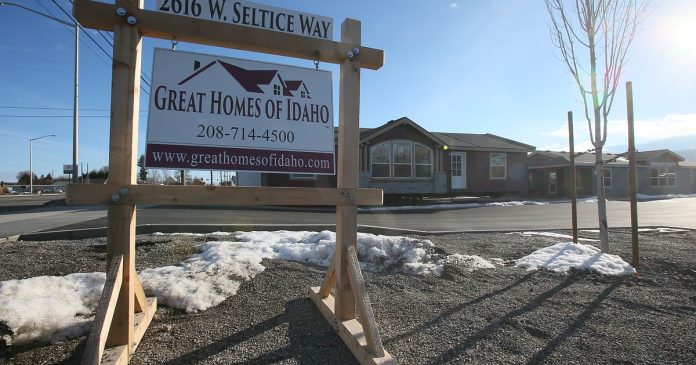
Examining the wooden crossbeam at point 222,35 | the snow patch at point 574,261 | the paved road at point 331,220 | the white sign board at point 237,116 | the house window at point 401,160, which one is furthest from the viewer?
the house window at point 401,160

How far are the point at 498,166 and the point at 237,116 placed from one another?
85.7ft

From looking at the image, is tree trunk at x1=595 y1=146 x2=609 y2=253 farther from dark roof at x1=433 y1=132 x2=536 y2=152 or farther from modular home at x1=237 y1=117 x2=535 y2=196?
dark roof at x1=433 y1=132 x2=536 y2=152

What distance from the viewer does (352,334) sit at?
3061 mm

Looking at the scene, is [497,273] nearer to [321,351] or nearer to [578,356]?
[578,356]

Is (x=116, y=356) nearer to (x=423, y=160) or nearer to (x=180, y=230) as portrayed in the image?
(x=180, y=230)

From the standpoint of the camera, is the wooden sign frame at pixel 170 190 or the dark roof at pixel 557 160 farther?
the dark roof at pixel 557 160

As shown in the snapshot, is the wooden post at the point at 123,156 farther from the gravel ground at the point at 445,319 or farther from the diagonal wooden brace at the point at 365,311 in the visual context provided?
the diagonal wooden brace at the point at 365,311

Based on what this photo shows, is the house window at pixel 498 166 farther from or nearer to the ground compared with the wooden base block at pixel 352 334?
farther from the ground

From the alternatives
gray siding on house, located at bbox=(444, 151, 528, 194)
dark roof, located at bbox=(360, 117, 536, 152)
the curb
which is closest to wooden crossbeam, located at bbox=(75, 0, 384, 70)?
the curb

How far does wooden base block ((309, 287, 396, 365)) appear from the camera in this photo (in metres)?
2.69

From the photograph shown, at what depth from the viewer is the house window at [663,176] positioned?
35875mm

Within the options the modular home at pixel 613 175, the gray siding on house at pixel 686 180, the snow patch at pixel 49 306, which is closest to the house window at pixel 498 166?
the modular home at pixel 613 175

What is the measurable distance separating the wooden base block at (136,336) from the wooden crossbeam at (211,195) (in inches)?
39.0

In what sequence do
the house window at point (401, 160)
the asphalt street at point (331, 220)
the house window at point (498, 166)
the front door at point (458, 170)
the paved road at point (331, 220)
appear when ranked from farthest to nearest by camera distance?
the house window at point (498, 166)
the front door at point (458, 170)
the house window at point (401, 160)
the paved road at point (331, 220)
the asphalt street at point (331, 220)
